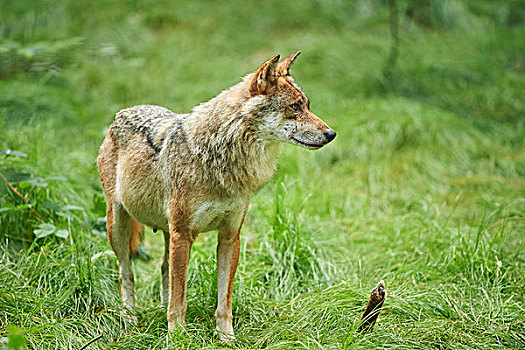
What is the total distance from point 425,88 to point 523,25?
3.78m

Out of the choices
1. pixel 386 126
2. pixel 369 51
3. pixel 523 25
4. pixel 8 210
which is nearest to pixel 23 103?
pixel 8 210

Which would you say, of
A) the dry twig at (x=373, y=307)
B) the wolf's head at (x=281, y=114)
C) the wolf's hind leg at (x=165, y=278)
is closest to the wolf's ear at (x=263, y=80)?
the wolf's head at (x=281, y=114)

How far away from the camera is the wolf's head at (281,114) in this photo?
3.23 m

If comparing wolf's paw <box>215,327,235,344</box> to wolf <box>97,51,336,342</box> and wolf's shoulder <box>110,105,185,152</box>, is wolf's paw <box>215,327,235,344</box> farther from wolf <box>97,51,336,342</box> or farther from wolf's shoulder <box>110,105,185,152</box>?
wolf's shoulder <box>110,105,185,152</box>

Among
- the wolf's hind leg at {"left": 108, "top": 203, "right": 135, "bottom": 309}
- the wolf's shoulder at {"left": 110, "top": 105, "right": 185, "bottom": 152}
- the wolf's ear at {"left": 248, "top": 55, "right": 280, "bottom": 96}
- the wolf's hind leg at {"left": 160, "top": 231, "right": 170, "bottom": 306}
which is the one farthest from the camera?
the wolf's hind leg at {"left": 160, "top": 231, "right": 170, "bottom": 306}

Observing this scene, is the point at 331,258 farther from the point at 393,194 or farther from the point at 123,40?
the point at 123,40

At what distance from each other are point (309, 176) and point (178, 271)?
3.76m

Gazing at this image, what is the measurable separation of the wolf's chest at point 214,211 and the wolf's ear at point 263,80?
71 centimetres

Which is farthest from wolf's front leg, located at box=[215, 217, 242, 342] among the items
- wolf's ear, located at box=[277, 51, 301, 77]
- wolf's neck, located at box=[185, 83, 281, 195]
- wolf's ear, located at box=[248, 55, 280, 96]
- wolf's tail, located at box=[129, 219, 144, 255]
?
wolf's ear, located at box=[277, 51, 301, 77]

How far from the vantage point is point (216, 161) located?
3.32 meters

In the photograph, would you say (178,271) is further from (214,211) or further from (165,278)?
(165,278)

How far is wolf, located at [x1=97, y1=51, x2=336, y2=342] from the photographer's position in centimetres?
325

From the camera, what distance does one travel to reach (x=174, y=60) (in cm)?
1032

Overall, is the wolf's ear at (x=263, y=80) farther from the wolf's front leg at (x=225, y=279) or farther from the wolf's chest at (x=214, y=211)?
the wolf's front leg at (x=225, y=279)
